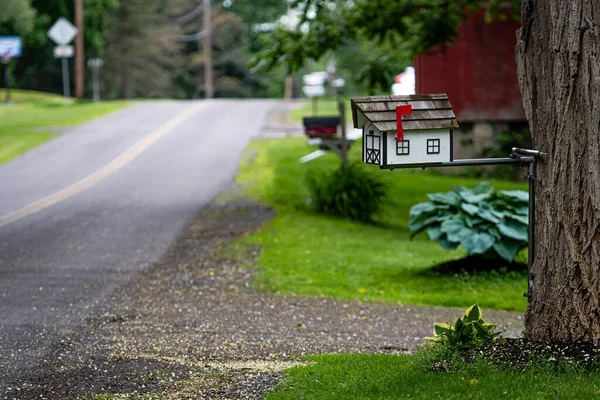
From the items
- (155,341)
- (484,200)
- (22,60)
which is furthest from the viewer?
(22,60)

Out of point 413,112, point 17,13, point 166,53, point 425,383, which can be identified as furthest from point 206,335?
point 166,53

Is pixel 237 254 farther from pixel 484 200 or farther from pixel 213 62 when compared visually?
pixel 213 62

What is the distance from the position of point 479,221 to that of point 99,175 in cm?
1174

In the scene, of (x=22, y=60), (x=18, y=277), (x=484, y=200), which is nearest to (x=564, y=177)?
(x=484, y=200)

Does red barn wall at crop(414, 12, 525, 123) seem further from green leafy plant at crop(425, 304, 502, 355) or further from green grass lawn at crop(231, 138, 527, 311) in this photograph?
green leafy plant at crop(425, 304, 502, 355)

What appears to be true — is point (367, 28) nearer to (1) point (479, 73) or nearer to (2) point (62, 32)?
(1) point (479, 73)

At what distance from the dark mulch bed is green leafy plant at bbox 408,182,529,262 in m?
4.60

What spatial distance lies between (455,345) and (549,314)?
0.67m

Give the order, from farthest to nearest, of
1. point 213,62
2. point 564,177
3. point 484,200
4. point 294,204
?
point 213,62 < point 294,204 < point 484,200 < point 564,177

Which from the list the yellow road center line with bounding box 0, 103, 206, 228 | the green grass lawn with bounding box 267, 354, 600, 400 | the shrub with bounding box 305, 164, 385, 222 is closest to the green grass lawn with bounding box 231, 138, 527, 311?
the shrub with bounding box 305, 164, 385, 222

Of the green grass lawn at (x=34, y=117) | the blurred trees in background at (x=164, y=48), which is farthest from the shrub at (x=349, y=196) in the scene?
the blurred trees in background at (x=164, y=48)

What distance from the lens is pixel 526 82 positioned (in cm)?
597

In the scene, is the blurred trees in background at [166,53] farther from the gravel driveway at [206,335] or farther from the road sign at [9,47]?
the gravel driveway at [206,335]

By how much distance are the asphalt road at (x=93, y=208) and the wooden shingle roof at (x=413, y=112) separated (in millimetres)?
3098
